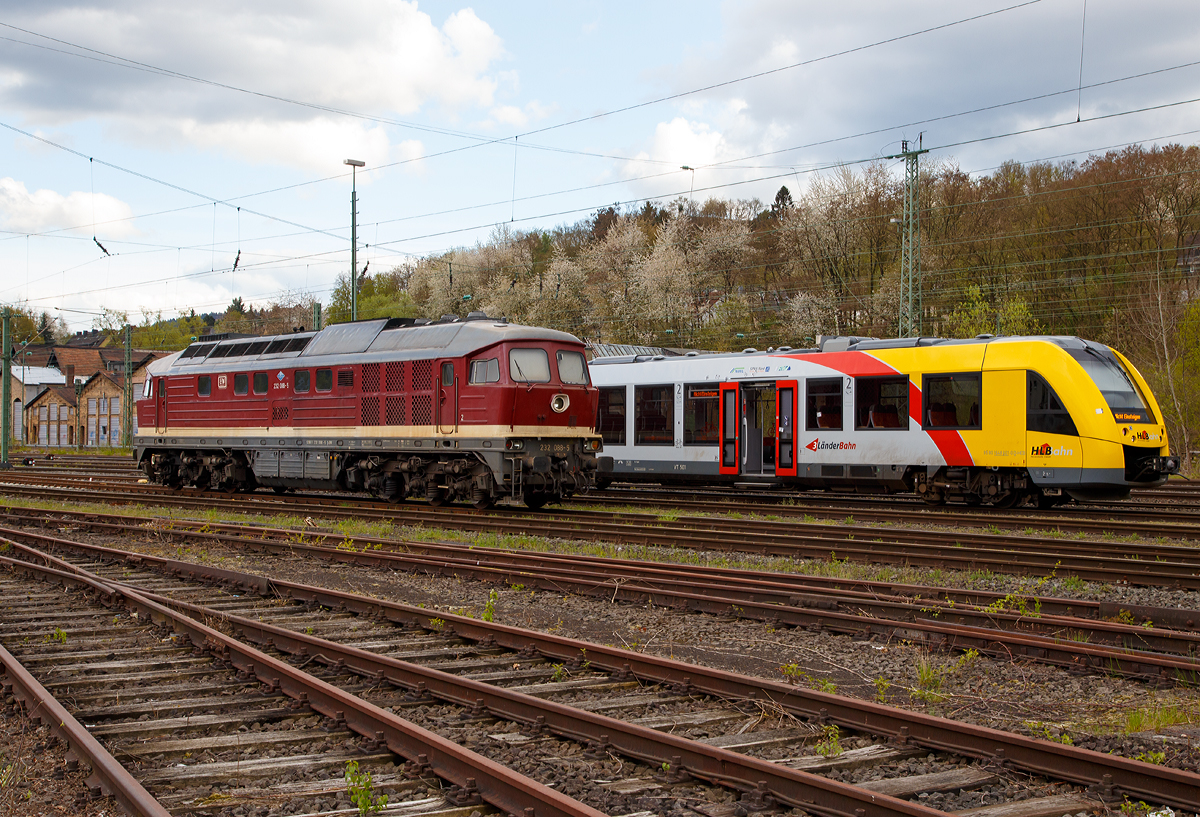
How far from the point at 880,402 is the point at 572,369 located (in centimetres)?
621

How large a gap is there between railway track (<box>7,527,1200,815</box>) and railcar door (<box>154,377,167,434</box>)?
56.9 ft

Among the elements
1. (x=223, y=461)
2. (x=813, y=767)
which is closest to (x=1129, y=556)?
(x=813, y=767)

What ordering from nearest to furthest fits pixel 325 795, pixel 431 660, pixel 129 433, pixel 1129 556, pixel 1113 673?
pixel 325 795
pixel 1113 673
pixel 431 660
pixel 1129 556
pixel 129 433

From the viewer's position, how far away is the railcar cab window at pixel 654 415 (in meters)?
22.7

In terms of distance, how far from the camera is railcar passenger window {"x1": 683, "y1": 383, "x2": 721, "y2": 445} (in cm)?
2192

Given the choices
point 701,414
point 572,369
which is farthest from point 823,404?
point 572,369

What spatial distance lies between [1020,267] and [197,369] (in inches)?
1247

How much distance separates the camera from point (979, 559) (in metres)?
11.7

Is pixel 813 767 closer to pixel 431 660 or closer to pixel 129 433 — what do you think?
pixel 431 660

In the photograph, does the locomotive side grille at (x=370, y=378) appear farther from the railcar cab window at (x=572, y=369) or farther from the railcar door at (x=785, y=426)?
the railcar door at (x=785, y=426)

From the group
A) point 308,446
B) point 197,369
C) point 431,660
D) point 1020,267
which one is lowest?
point 431,660

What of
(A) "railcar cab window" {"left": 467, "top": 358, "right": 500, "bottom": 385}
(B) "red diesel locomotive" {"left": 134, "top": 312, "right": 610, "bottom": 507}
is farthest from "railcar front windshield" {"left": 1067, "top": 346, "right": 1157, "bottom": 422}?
(A) "railcar cab window" {"left": 467, "top": 358, "right": 500, "bottom": 385}

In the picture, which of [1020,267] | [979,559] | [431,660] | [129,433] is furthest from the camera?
[129,433]

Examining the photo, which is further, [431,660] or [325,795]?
[431,660]
